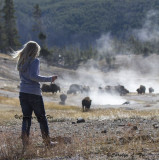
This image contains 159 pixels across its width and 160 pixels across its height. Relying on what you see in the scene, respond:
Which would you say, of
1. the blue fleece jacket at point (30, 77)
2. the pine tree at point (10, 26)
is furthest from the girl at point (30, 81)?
the pine tree at point (10, 26)

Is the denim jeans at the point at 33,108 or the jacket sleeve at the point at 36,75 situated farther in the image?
the denim jeans at the point at 33,108

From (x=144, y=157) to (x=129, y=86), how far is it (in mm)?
100030

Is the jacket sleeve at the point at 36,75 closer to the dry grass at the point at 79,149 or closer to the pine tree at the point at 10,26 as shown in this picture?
the dry grass at the point at 79,149

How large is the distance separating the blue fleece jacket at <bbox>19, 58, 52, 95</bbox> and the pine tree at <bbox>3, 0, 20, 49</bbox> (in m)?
104

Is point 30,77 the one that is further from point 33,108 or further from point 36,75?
point 33,108

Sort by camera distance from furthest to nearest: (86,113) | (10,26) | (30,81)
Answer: (10,26)
(86,113)
(30,81)

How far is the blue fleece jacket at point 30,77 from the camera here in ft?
32.9

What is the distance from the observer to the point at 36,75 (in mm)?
9977

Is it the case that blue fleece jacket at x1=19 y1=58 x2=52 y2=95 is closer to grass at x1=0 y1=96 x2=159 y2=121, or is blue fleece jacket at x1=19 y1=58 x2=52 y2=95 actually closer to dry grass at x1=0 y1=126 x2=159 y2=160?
dry grass at x1=0 y1=126 x2=159 y2=160

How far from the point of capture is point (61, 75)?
11300 centimetres

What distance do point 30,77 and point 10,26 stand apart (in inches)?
4258

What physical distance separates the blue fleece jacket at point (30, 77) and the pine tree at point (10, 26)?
10368cm

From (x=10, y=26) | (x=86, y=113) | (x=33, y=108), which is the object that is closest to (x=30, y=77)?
(x=33, y=108)

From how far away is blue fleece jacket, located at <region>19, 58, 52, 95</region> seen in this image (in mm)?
10017
